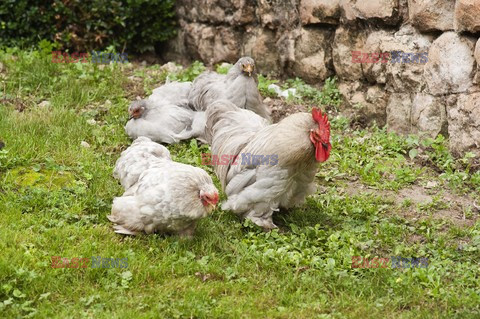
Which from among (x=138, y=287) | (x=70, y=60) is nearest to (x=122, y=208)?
(x=138, y=287)

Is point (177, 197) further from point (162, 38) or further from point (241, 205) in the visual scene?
point (162, 38)

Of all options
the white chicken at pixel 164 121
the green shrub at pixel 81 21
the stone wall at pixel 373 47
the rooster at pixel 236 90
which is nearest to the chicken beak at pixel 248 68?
the rooster at pixel 236 90

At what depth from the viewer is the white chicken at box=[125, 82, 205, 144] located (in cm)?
830

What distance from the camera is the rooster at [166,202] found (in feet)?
19.4

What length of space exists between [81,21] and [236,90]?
4.33 meters

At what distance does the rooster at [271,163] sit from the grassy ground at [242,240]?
0.80ft

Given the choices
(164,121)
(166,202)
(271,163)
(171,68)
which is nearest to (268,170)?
(271,163)

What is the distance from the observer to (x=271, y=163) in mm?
6148

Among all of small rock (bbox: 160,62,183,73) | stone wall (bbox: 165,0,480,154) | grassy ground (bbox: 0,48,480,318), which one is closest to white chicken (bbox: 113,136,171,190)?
grassy ground (bbox: 0,48,480,318)

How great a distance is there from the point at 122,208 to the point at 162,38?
6.30m

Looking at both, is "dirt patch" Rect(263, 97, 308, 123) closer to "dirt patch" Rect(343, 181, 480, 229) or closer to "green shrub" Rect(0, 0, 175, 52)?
"dirt patch" Rect(343, 181, 480, 229)

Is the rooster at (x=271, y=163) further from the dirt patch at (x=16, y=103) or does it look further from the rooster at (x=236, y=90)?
the dirt patch at (x=16, y=103)

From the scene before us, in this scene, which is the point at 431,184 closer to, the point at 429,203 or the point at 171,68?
the point at 429,203

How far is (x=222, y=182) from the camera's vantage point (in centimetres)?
678
